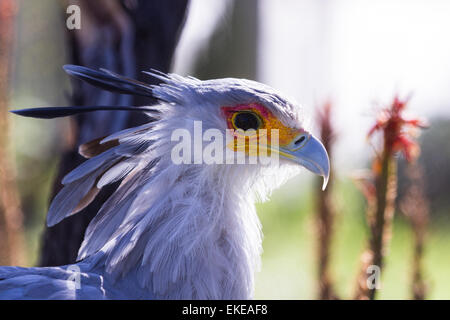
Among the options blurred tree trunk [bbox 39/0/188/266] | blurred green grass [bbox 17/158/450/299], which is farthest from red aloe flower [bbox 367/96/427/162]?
blurred green grass [bbox 17/158/450/299]

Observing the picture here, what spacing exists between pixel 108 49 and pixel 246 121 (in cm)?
90

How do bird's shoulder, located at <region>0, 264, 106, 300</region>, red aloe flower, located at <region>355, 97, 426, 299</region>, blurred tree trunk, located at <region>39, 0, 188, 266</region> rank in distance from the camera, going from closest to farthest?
bird's shoulder, located at <region>0, 264, 106, 300</region> < red aloe flower, located at <region>355, 97, 426, 299</region> < blurred tree trunk, located at <region>39, 0, 188, 266</region>

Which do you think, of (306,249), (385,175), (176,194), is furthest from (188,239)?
(306,249)

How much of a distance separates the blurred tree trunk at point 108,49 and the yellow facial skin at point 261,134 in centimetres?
67

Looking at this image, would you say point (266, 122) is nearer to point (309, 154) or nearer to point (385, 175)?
point (309, 154)

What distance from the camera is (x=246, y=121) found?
4.94 ft

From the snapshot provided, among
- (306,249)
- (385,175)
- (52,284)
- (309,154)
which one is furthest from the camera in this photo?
(306,249)

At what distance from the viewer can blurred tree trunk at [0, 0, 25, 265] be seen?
7.97 ft

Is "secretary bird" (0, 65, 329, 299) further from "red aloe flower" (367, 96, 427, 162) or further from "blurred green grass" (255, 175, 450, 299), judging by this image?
"blurred green grass" (255, 175, 450, 299)

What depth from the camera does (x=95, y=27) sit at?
2.14 metres

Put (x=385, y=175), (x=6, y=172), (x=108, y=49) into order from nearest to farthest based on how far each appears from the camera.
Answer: (x=385, y=175) < (x=108, y=49) < (x=6, y=172)

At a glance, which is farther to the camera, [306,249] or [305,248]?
[305,248]

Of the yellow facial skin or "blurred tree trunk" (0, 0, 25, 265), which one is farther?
"blurred tree trunk" (0, 0, 25, 265)

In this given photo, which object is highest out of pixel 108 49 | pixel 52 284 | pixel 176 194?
pixel 108 49
